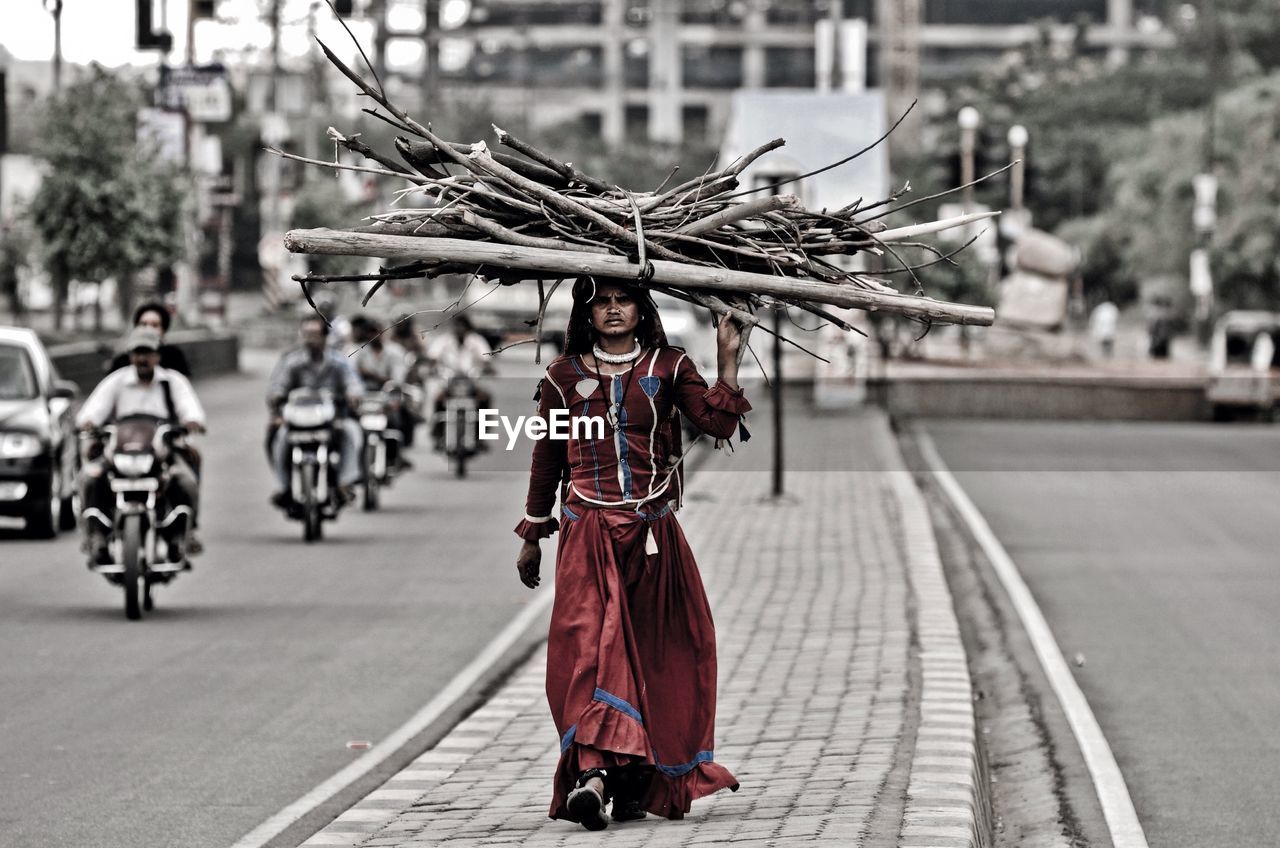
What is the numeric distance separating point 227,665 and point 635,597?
194 inches

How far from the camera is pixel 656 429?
7.32 meters

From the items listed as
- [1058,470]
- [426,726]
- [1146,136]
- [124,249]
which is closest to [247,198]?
[1146,136]

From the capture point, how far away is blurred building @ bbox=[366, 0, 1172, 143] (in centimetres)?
13838

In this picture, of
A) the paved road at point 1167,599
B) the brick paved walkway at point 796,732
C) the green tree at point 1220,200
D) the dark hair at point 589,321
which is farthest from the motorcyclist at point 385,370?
the green tree at point 1220,200

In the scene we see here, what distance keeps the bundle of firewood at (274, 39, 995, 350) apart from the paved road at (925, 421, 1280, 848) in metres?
2.25

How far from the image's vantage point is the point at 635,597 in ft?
23.6

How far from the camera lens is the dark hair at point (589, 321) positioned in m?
7.24

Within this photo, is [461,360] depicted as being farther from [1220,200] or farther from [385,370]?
[1220,200]

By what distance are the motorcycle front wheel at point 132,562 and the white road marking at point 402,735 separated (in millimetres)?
2043

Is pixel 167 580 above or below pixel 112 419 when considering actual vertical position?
below

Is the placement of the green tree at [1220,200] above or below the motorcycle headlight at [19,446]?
above

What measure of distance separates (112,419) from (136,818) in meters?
6.13

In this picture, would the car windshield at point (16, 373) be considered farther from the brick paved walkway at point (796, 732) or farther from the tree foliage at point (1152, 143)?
the tree foliage at point (1152, 143)

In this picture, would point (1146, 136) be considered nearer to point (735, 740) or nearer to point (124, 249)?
point (124, 249)
